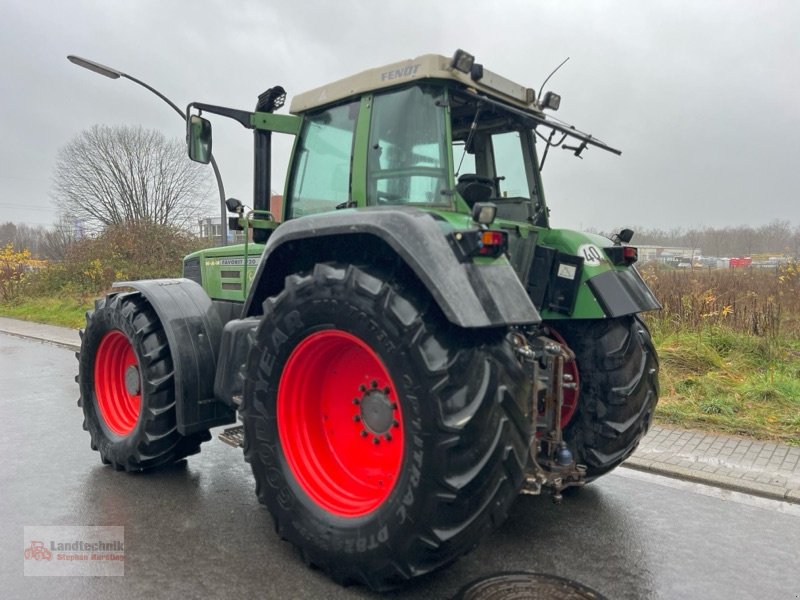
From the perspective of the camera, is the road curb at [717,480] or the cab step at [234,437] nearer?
the cab step at [234,437]

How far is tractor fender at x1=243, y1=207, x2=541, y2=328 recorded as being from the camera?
8.04 feet

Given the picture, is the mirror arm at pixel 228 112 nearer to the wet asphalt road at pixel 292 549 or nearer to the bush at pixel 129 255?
the wet asphalt road at pixel 292 549

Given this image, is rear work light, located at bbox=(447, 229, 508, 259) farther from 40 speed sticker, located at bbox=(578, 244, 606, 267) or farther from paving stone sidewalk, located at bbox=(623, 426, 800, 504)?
paving stone sidewalk, located at bbox=(623, 426, 800, 504)

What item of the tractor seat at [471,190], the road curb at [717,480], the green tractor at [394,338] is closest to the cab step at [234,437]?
the green tractor at [394,338]

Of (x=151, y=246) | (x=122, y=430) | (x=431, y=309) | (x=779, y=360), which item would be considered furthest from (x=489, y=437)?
(x=151, y=246)

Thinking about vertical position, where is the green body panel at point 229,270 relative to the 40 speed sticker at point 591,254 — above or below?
below

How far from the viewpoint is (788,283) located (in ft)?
30.0

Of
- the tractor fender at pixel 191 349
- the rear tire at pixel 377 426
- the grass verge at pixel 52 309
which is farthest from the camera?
the grass verge at pixel 52 309

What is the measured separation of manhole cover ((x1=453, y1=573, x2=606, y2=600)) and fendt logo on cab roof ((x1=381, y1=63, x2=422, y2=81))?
2.59 m

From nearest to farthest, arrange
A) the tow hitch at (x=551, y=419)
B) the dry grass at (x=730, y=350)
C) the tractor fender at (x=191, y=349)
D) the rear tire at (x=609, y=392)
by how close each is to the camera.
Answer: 1. the tow hitch at (x=551, y=419)
2. the rear tire at (x=609, y=392)
3. the tractor fender at (x=191, y=349)
4. the dry grass at (x=730, y=350)

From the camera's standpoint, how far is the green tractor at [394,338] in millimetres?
2473

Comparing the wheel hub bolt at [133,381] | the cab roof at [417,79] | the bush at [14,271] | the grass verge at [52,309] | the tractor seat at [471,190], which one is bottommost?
the grass verge at [52,309]

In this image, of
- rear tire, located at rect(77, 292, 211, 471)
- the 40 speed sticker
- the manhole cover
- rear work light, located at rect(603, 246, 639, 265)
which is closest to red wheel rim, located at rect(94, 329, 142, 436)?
rear tire, located at rect(77, 292, 211, 471)

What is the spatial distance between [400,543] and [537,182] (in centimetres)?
265
